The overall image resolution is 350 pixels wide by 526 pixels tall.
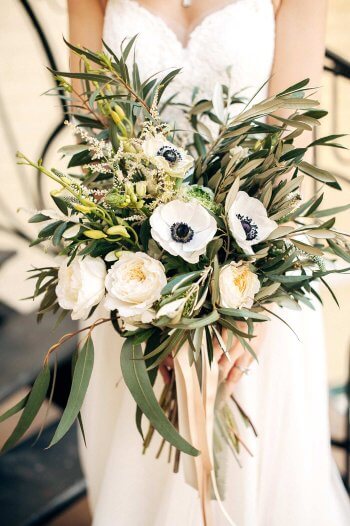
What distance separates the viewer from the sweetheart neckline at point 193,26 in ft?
3.88

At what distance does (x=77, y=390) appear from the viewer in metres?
0.81

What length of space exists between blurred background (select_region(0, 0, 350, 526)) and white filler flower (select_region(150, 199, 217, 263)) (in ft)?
3.81

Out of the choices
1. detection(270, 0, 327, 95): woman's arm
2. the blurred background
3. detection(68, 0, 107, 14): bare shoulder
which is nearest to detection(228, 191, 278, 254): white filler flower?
detection(270, 0, 327, 95): woman's arm

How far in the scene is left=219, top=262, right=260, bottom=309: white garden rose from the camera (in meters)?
0.79

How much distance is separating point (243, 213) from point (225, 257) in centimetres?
9

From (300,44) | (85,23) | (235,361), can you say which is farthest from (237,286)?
(85,23)

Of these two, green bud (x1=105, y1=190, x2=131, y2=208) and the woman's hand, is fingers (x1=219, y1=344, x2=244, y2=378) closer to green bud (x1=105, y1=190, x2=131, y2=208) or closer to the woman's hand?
the woman's hand

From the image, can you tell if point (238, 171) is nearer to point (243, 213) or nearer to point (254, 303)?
point (243, 213)

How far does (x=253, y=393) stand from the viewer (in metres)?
1.24

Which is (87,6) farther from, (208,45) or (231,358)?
(231,358)

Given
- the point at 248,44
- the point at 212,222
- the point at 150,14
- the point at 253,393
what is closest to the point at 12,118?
the point at 150,14

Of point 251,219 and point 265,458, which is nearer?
point 251,219

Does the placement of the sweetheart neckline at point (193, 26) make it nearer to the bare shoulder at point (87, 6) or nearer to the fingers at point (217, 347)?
the bare shoulder at point (87, 6)

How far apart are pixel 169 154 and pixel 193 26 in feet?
1.90
